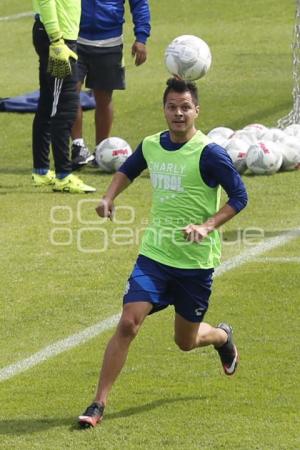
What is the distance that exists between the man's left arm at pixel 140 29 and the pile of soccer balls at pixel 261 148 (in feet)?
Answer: 3.60

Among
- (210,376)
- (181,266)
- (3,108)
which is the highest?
(181,266)

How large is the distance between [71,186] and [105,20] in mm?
2104

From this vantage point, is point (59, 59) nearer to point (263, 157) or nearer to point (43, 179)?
point (43, 179)

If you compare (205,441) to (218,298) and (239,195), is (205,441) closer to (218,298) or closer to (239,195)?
(239,195)

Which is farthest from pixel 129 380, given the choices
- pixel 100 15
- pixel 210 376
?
pixel 100 15

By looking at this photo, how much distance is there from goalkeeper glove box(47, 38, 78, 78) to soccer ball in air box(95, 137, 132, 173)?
1286 millimetres

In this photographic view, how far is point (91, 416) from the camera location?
714 cm

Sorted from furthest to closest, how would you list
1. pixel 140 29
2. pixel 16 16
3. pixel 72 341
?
pixel 16 16, pixel 140 29, pixel 72 341

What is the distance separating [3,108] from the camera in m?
17.5

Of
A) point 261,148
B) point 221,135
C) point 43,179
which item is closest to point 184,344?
point 43,179

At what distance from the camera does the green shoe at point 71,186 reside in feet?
42.3

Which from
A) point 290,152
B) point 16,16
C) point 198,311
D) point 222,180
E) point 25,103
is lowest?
point 16,16

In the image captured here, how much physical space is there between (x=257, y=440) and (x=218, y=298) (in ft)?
9.29

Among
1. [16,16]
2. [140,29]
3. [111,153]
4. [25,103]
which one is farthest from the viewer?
[16,16]
